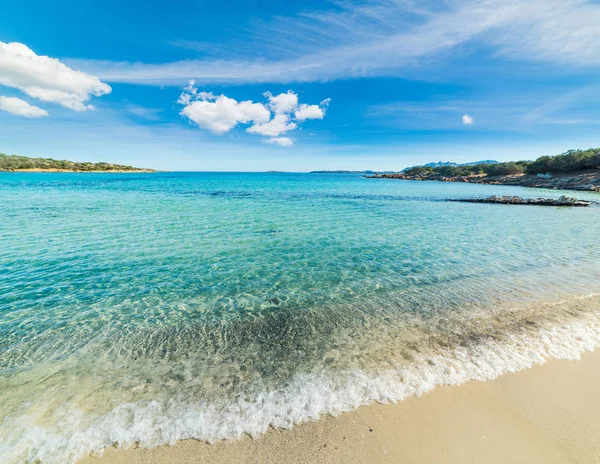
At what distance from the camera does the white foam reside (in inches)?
186

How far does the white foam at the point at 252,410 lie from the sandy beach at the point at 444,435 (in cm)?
20

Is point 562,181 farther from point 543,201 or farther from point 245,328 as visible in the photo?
point 245,328

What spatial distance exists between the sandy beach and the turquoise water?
279 mm

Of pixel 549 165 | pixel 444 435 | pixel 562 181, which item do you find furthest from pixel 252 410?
pixel 549 165

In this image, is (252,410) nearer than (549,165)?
Yes

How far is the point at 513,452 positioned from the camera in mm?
4648

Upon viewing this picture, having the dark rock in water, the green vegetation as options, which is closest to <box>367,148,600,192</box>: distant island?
the green vegetation

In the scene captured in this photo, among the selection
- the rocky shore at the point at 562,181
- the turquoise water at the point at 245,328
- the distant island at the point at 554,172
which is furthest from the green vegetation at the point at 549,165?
the turquoise water at the point at 245,328

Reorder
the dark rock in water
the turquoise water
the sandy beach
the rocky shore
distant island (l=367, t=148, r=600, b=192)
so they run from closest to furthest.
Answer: the sandy beach < the turquoise water < the dark rock in water < the rocky shore < distant island (l=367, t=148, r=600, b=192)

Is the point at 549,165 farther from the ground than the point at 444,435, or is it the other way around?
the point at 549,165

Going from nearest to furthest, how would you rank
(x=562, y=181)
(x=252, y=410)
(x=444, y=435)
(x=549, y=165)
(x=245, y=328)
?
(x=444, y=435) < (x=252, y=410) < (x=245, y=328) < (x=562, y=181) < (x=549, y=165)

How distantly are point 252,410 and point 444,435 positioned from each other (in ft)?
12.4

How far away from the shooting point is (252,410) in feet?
17.7

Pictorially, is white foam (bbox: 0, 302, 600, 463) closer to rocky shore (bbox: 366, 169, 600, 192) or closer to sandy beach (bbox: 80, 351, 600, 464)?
sandy beach (bbox: 80, 351, 600, 464)
